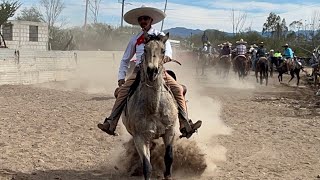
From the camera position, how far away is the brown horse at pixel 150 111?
5795mm

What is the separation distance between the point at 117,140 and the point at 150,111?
12.3ft

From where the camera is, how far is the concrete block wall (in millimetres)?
19641

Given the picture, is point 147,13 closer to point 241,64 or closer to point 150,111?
point 150,111

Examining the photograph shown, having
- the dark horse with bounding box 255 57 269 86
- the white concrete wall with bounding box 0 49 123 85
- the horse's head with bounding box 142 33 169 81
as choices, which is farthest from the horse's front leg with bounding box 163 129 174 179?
the dark horse with bounding box 255 57 269 86

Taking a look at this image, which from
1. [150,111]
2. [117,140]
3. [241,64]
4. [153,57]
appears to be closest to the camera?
[153,57]

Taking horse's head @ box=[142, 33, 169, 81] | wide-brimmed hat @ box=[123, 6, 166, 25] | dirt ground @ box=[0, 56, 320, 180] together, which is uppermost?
wide-brimmed hat @ box=[123, 6, 166, 25]

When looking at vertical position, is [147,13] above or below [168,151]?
above

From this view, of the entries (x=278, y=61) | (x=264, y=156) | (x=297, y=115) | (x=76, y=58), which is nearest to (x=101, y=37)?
(x=278, y=61)

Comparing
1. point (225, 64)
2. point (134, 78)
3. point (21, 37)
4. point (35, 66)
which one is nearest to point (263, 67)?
point (225, 64)

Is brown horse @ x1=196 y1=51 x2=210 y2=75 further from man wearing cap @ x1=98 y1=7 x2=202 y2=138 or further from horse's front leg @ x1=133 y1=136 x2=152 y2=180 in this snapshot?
horse's front leg @ x1=133 y1=136 x2=152 y2=180

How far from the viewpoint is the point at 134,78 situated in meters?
6.68

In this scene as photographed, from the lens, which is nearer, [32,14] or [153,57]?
[153,57]

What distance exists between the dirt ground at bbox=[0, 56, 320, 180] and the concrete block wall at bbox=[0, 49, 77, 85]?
328 cm

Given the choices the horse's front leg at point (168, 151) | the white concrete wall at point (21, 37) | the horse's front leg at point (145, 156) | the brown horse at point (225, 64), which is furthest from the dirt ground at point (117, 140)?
the brown horse at point (225, 64)
